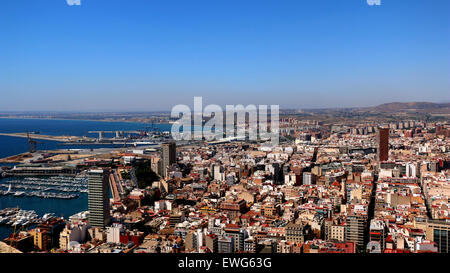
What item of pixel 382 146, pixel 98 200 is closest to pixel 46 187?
pixel 98 200

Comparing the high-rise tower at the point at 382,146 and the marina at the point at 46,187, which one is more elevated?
the high-rise tower at the point at 382,146

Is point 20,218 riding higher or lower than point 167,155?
lower

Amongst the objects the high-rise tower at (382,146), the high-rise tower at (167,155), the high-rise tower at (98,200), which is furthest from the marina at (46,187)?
the high-rise tower at (382,146)

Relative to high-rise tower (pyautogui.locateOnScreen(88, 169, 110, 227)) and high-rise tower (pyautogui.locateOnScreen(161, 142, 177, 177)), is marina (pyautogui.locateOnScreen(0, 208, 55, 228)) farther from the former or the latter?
high-rise tower (pyautogui.locateOnScreen(161, 142, 177, 177))

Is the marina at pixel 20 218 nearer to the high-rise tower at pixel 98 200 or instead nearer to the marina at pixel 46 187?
the high-rise tower at pixel 98 200

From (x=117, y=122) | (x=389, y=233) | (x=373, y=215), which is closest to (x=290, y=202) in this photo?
(x=373, y=215)

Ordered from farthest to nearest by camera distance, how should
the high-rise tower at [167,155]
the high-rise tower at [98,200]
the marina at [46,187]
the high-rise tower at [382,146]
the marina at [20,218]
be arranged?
the high-rise tower at [382,146] < the high-rise tower at [167,155] < the marina at [46,187] < the marina at [20,218] < the high-rise tower at [98,200]

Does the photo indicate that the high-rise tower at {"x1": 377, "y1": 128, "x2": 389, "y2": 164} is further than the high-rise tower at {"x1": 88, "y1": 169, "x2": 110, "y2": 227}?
Yes

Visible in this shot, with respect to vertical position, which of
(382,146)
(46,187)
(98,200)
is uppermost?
(382,146)

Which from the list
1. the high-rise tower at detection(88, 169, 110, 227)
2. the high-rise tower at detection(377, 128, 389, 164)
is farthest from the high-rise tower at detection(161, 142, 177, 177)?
the high-rise tower at detection(377, 128, 389, 164)

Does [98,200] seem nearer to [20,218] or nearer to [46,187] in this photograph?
[20,218]
